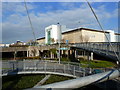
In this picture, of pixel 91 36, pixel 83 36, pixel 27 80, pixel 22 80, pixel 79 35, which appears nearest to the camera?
pixel 22 80

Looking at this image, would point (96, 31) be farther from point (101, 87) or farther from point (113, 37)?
point (101, 87)

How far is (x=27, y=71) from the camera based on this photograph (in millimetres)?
12406

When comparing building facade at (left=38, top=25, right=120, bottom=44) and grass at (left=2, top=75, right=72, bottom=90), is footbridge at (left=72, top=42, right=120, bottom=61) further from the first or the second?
building facade at (left=38, top=25, right=120, bottom=44)

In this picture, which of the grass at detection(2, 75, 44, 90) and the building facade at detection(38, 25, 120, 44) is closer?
the grass at detection(2, 75, 44, 90)

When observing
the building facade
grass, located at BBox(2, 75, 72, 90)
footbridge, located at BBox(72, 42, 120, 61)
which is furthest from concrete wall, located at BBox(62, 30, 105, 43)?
grass, located at BBox(2, 75, 72, 90)

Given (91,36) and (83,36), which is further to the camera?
(91,36)

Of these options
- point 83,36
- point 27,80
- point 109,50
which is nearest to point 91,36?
point 83,36

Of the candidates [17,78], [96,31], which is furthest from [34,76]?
[96,31]

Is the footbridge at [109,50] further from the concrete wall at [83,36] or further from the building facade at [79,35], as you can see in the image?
the concrete wall at [83,36]

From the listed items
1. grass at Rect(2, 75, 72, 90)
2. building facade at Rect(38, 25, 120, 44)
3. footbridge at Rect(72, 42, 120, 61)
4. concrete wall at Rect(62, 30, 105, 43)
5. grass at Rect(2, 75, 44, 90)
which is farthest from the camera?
building facade at Rect(38, 25, 120, 44)

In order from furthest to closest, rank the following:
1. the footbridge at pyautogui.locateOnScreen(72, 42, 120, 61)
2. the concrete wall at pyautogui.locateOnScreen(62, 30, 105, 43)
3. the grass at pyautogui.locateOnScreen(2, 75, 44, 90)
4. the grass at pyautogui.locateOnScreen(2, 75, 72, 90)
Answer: the concrete wall at pyautogui.locateOnScreen(62, 30, 105, 43)
the grass at pyautogui.locateOnScreen(2, 75, 72, 90)
the grass at pyautogui.locateOnScreen(2, 75, 44, 90)
the footbridge at pyautogui.locateOnScreen(72, 42, 120, 61)

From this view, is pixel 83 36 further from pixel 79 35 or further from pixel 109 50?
pixel 109 50

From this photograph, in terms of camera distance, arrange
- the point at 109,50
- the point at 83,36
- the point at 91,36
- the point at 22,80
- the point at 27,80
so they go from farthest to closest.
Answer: the point at 91,36 < the point at 83,36 < the point at 27,80 < the point at 22,80 < the point at 109,50

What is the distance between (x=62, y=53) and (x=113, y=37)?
51054mm
